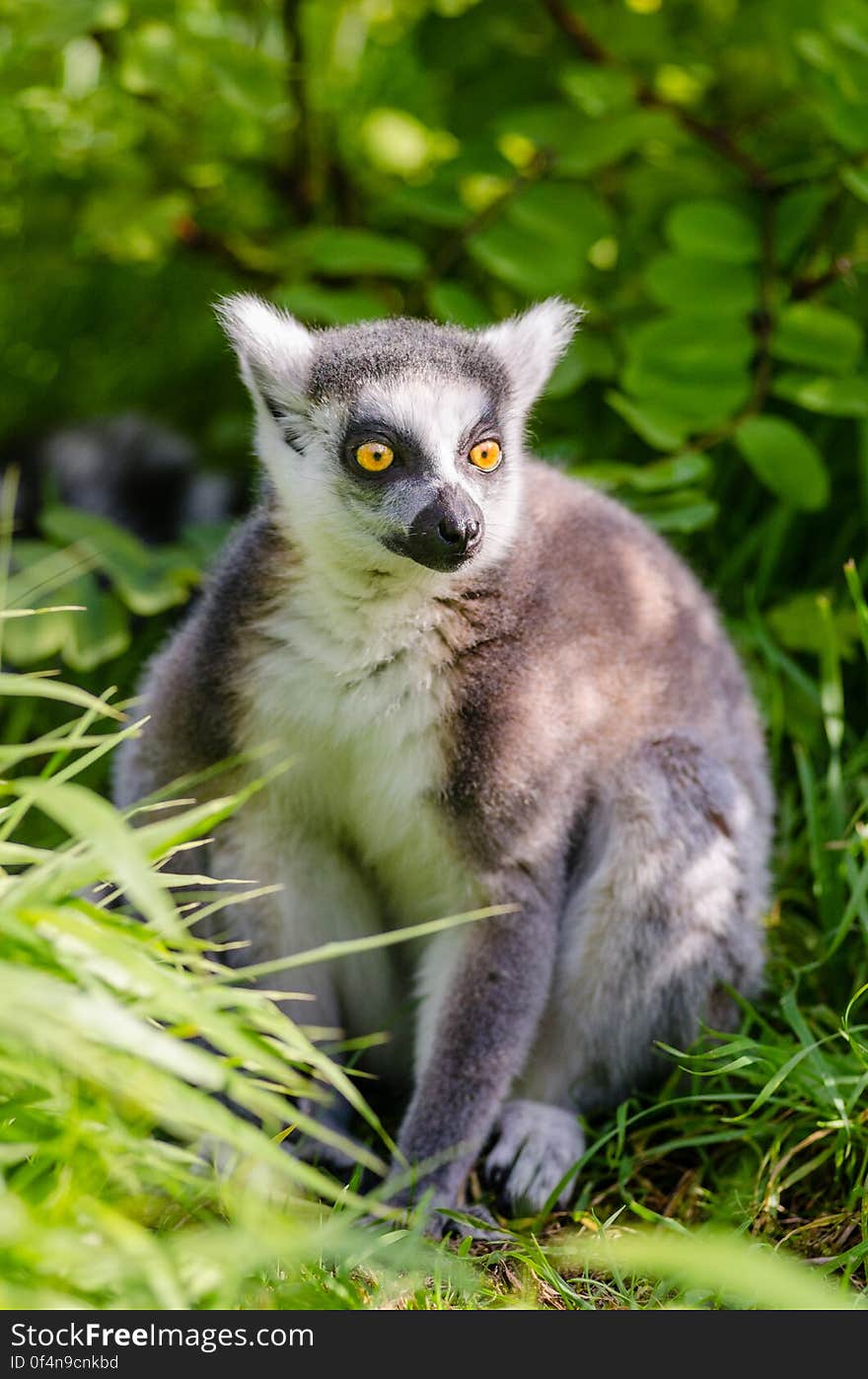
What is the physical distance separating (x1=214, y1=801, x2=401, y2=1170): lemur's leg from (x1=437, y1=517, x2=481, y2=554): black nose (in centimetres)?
77

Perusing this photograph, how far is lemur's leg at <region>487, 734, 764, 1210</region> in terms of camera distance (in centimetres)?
305

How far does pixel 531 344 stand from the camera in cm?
316

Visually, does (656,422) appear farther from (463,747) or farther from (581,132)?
(463,747)

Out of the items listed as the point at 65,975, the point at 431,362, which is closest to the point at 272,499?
the point at 431,362

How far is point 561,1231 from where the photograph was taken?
288 centimetres

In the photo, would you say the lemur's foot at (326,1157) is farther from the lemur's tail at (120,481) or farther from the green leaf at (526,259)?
the green leaf at (526,259)

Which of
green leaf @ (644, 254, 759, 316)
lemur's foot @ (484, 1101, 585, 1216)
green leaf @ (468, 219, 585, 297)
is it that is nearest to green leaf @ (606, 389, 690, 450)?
green leaf @ (644, 254, 759, 316)

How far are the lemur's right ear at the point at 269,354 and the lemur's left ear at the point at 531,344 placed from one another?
435 millimetres

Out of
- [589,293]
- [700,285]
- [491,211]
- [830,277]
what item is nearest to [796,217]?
[830,277]

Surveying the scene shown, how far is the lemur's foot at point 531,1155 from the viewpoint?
297cm

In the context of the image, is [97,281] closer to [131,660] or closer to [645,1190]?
[131,660]

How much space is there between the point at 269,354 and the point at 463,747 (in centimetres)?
92

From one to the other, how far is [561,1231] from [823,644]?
6.17ft

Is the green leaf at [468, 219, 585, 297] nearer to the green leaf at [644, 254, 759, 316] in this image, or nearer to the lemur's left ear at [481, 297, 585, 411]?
the green leaf at [644, 254, 759, 316]
